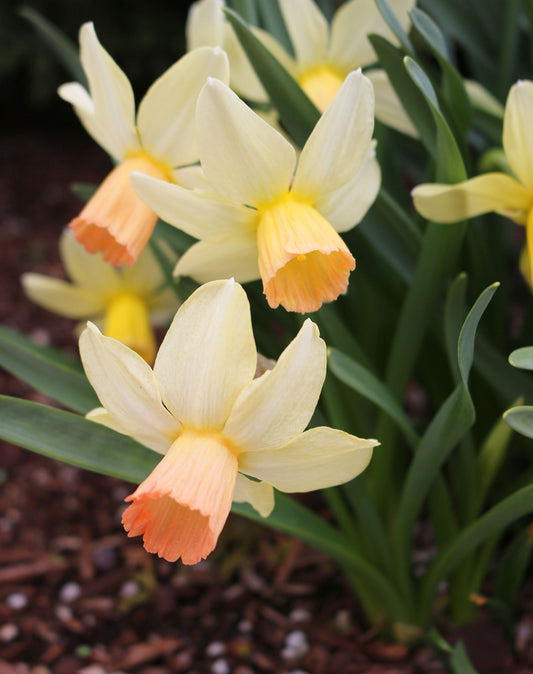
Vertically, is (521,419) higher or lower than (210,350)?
lower

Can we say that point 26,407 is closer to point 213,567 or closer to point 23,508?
point 213,567

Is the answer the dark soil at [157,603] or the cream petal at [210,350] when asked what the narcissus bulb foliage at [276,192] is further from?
the dark soil at [157,603]

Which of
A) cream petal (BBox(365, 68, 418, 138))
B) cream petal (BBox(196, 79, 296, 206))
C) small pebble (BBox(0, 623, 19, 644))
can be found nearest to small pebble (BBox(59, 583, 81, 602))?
small pebble (BBox(0, 623, 19, 644))

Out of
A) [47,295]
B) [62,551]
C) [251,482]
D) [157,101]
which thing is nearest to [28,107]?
[47,295]

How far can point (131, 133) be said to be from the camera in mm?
961


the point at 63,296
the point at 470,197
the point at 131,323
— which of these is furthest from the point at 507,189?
the point at 63,296

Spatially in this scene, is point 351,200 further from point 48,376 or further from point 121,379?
point 48,376

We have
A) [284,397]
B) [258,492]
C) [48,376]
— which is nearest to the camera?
[284,397]

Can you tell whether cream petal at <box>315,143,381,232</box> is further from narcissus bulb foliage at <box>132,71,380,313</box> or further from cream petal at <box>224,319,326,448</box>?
cream petal at <box>224,319,326,448</box>

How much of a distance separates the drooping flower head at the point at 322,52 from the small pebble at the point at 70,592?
0.99 meters

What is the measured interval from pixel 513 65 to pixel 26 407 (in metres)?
1.04

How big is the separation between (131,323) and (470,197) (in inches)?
28.7

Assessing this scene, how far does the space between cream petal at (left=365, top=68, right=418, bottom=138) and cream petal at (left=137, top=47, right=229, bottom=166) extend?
33cm

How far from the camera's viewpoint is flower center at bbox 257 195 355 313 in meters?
0.78
